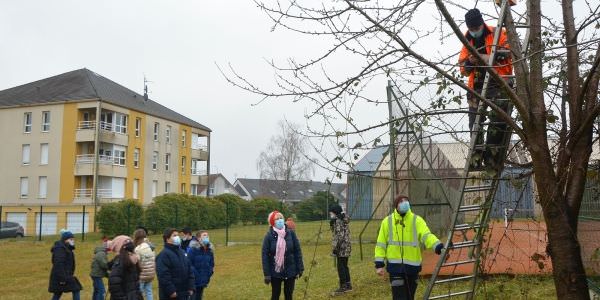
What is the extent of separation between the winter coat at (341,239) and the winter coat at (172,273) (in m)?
3.16

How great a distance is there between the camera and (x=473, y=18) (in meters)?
5.19

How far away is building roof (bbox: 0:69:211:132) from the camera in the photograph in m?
44.6

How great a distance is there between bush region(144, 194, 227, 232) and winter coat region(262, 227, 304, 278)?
19.6m

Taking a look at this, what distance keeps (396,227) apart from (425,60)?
344 cm

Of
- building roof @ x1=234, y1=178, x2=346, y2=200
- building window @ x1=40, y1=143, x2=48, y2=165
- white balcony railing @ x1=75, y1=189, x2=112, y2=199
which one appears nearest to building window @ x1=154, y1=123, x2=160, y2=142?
white balcony railing @ x1=75, y1=189, x2=112, y2=199

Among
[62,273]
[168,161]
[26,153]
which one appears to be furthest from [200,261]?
[168,161]

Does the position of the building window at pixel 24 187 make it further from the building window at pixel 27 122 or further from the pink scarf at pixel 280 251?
the pink scarf at pixel 280 251

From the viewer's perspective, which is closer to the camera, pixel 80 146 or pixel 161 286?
pixel 161 286

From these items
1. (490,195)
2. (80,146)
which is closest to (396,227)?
(490,195)

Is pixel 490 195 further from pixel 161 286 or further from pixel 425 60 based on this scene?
pixel 161 286

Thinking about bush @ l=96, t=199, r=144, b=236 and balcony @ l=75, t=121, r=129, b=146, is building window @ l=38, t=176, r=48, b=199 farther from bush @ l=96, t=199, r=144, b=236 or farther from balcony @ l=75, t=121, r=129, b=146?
bush @ l=96, t=199, r=144, b=236

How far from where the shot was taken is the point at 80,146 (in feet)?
144

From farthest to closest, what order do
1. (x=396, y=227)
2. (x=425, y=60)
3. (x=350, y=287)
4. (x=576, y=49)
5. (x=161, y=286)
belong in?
(x=350, y=287)
(x=161, y=286)
(x=396, y=227)
(x=576, y=49)
(x=425, y=60)

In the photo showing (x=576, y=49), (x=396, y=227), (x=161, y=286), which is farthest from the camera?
(x=161, y=286)
